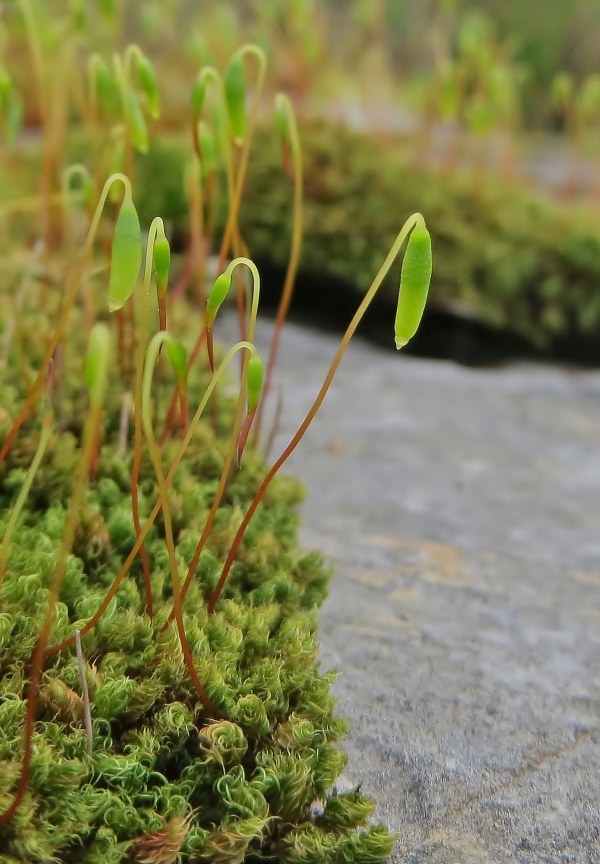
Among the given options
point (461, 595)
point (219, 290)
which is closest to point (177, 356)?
point (219, 290)

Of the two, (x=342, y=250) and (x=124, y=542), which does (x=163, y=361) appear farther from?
(x=342, y=250)

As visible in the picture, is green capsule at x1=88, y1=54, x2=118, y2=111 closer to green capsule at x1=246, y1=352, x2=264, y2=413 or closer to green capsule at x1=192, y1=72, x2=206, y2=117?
green capsule at x1=192, y1=72, x2=206, y2=117

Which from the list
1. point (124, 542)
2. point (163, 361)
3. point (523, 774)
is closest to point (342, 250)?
point (163, 361)

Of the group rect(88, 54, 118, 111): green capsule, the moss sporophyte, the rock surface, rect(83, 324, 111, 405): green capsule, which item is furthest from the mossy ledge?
rect(83, 324, 111, 405): green capsule

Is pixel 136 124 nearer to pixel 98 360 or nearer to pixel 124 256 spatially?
pixel 124 256

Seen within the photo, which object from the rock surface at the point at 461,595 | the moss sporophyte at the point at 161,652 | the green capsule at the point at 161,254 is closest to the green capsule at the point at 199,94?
the moss sporophyte at the point at 161,652

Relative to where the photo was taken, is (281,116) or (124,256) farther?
(281,116)
